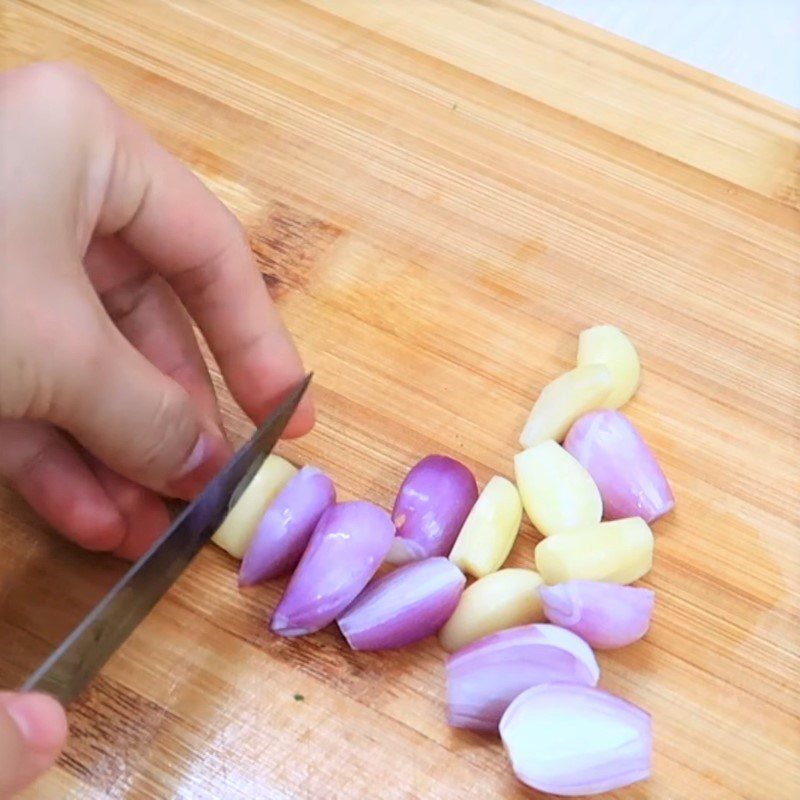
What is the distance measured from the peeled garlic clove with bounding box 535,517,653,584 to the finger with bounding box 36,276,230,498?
22cm

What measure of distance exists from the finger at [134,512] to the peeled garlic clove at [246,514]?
0.13 ft

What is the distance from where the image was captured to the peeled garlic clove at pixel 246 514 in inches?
26.3

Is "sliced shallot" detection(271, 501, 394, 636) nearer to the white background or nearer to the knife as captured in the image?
the knife

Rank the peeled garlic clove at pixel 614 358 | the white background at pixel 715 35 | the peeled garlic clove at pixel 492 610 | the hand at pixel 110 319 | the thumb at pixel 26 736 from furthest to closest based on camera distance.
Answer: the white background at pixel 715 35 < the peeled garlic clove at pixel 614 358 < the peeled garlic clove at pixel 492 610 < the hand at pixel 110 319 < the thumb at pixel 26 736

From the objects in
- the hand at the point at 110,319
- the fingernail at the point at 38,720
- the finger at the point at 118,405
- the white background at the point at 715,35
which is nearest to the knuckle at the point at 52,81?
the hand at the point at 110,319

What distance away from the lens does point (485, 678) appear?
61 centimetres

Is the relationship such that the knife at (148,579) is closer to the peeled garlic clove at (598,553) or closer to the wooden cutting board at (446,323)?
the wooden cutting board at (446,323)

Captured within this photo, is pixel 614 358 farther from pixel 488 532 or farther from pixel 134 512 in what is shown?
pixel 134 512

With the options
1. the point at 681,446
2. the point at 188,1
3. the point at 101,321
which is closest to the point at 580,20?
the point at 188,1

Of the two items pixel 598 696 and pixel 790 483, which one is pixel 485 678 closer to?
pixel 598 696

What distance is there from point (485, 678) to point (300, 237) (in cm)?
40

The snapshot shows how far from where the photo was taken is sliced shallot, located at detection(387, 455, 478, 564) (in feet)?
2.23

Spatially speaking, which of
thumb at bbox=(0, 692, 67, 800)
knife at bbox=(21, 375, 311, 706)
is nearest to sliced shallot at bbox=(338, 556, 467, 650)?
knife at bbox=(21, 375, 311, 706)

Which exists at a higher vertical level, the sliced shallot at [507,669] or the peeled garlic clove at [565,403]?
the peeled garlic clove at [565,403]
